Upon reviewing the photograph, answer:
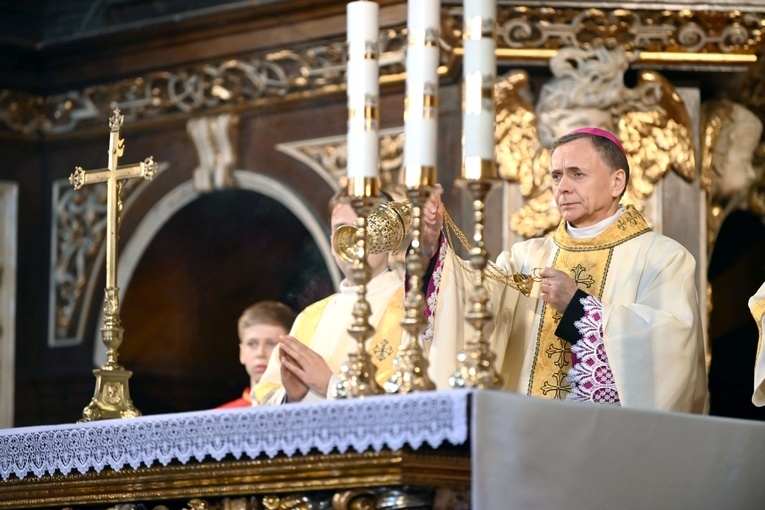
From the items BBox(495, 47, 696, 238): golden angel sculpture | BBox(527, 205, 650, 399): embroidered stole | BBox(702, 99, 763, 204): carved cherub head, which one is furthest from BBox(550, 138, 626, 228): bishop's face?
BBox(702, 99, 763, 204): carved cherub head

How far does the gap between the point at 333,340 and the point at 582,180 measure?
48.9 inches

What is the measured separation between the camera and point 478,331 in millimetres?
3928

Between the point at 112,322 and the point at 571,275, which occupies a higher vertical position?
the point at 571,275

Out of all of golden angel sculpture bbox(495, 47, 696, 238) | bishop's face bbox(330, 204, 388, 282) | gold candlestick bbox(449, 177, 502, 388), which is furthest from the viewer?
golden angel sculpture bbox(495, 47, 696, 238)

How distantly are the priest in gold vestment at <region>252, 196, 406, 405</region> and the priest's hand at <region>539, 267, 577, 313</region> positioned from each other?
0.65m

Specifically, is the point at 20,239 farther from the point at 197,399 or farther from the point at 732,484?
the point at 732,484

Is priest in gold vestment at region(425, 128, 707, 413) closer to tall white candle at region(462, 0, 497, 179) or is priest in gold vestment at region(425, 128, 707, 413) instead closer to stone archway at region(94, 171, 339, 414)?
tall white candle at region(462, 0, 497, 179)

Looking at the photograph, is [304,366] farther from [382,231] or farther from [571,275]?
[571,275]

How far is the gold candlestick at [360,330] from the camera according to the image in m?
4.07

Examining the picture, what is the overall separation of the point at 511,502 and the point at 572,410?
31 cm

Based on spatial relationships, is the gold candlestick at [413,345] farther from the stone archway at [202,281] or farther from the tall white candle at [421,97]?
the stone archway at [202,281]

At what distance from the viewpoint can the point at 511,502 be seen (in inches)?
148

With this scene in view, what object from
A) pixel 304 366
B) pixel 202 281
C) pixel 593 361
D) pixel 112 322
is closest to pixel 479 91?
pixel 593 361

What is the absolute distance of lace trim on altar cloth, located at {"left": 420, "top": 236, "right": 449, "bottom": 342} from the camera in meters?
4.98
